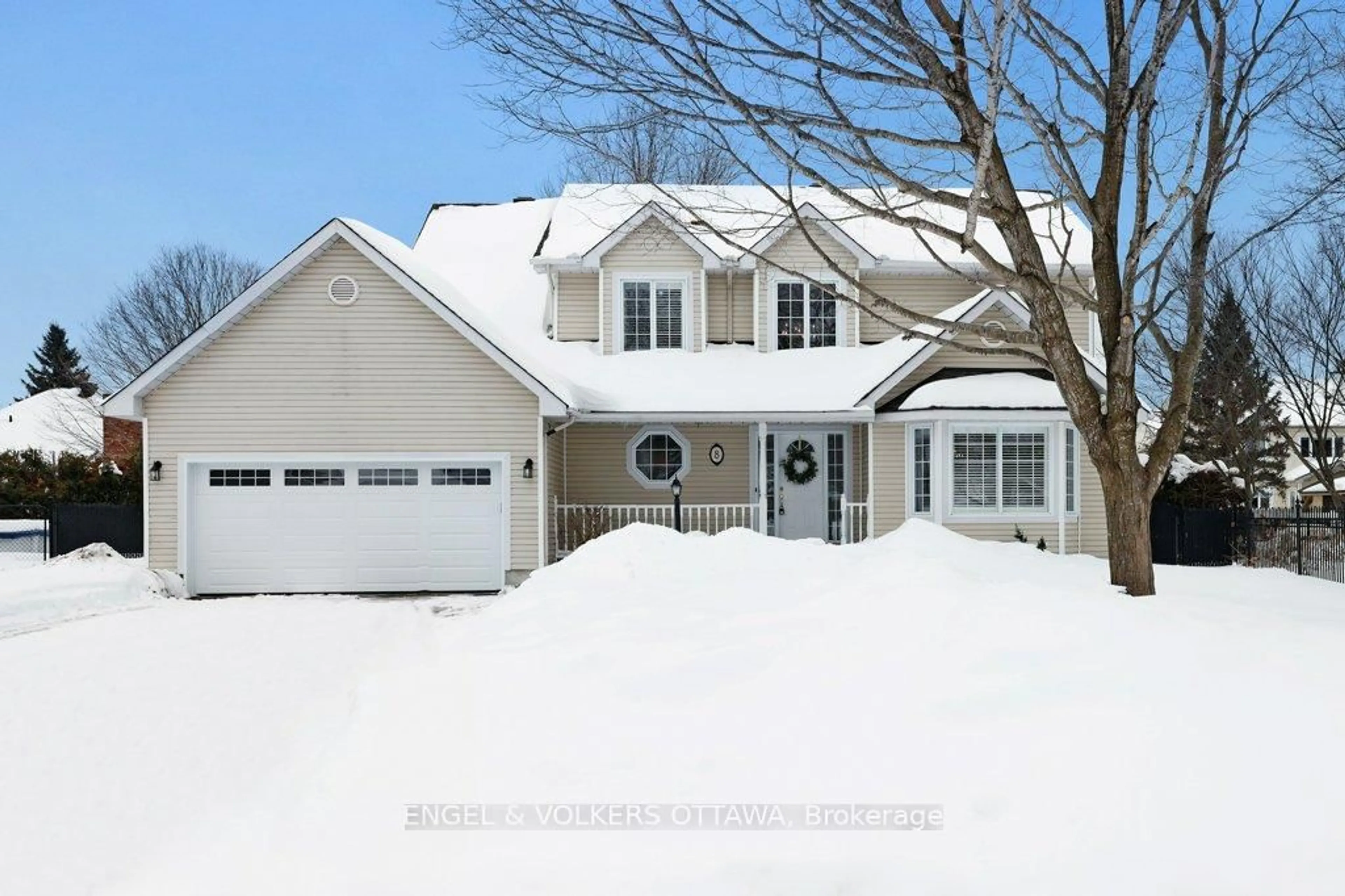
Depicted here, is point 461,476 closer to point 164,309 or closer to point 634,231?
point 634,231

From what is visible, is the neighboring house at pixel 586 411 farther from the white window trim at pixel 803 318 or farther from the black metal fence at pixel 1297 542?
the black metal fence at pixel 1297 542

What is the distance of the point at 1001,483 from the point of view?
1661 centimetres

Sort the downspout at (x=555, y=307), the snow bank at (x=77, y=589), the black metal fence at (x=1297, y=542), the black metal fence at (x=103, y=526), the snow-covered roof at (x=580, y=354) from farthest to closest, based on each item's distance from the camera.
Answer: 1. the black metal fence at (x=103, y=526)
2. the downspout at (x=555, y=307)
3. the black metal fence at (x=1297, y=542)
4. the snow-covered roof at (x=580, y=354)
5. the snow bank at (x=77, y=589)

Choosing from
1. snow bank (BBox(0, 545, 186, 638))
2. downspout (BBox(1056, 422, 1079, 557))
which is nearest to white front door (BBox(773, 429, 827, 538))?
downspout (BBox(1056, 422, 1079, 557))

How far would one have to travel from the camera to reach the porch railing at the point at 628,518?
17.0 metres

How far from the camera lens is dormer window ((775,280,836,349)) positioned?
1891 cm

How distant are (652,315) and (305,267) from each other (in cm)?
649

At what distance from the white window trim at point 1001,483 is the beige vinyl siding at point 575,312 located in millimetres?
7255

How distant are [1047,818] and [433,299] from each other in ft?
42.0

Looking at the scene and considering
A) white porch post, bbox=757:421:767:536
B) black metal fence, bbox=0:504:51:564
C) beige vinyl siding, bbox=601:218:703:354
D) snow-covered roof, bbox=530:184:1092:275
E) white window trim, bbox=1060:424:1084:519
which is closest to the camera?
white window trim, bbox=1060:424:1084:519

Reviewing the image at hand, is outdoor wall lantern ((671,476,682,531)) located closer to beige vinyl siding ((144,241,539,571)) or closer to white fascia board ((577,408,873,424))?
white fascia board ((577,408,873,424))

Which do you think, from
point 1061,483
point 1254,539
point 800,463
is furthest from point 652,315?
point 1254,539

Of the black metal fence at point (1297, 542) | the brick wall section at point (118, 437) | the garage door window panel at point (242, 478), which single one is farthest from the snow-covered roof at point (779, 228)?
the brick wall section at point (118, 437)

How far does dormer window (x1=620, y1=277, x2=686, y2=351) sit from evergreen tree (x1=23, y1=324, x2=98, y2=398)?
2027 inches
